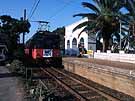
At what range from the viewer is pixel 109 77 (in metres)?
18.9

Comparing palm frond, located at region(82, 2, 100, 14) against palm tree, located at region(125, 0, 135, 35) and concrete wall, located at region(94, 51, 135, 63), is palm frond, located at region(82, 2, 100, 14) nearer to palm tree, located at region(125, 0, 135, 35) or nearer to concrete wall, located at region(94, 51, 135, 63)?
palm tree, located at region(125, 0, 135, 35)

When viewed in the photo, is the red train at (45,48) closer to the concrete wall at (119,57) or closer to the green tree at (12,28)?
the concrete wall at (119,57)

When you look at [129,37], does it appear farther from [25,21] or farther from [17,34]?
[17,34]

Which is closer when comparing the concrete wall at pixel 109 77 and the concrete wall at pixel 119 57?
the concrete wall at pixel 109 77

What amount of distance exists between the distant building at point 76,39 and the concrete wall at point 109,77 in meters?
27.5

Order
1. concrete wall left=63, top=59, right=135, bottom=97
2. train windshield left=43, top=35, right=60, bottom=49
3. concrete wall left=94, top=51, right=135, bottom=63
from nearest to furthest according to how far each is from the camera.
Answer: concrete wall left=63, top=59, right=135, bottom=97 → concrete wall left=94, top=51, right=135, bottom=63 → train windshield left=43, top=35, right=60, bottom=49

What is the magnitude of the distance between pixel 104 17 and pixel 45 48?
865 centimetres

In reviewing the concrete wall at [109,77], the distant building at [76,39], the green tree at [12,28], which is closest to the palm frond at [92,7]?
the distant building at [76,39]

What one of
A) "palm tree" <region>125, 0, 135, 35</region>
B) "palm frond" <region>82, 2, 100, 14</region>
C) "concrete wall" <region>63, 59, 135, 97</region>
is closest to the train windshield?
"concrete wall" <region>63, 59, 135, 97</region>

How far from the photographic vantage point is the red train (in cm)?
3309

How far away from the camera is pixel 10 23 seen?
65438 mm

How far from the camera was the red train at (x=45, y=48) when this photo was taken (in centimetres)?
3309

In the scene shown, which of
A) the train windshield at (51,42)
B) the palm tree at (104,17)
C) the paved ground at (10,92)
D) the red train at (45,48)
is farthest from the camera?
the palm tree at (104,17)

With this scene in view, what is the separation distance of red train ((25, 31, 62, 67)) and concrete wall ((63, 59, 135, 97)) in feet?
21.0
